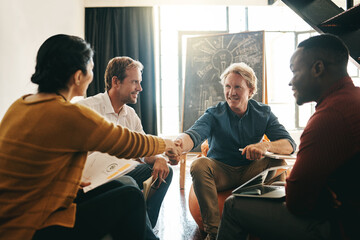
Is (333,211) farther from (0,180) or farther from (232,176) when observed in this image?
(0,180)

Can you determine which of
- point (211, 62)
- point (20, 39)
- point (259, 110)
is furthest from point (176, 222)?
point (211, 62)

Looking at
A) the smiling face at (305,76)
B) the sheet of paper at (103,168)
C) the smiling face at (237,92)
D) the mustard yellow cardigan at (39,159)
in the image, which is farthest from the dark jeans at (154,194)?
the smiling face at (305,76)

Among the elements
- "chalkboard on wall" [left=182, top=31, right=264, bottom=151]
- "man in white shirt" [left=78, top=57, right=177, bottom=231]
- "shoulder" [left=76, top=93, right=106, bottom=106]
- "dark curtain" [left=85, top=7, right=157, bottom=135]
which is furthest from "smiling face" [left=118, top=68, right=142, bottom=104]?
"dark curtain" [left=85, top=7, right=157, bottom=135]

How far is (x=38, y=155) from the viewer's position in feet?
2.86

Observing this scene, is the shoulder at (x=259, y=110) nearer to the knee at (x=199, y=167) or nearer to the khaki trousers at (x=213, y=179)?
the khaki trousers at (x=213, y=179)

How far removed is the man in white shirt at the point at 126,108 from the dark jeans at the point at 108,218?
596 mm

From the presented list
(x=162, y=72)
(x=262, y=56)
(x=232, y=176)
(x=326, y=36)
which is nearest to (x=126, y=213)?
(x=232, y=176)

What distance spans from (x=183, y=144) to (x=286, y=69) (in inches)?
192

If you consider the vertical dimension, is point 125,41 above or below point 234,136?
above

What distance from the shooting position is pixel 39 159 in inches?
34.5

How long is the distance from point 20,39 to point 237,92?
155 centimetres

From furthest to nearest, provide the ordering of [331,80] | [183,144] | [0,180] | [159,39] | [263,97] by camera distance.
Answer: [159,39], [263,97], [183,144], [331,80], [0,180]

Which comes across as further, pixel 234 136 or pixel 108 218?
pixel 234 136

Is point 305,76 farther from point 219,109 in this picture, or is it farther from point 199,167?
point 219,109
